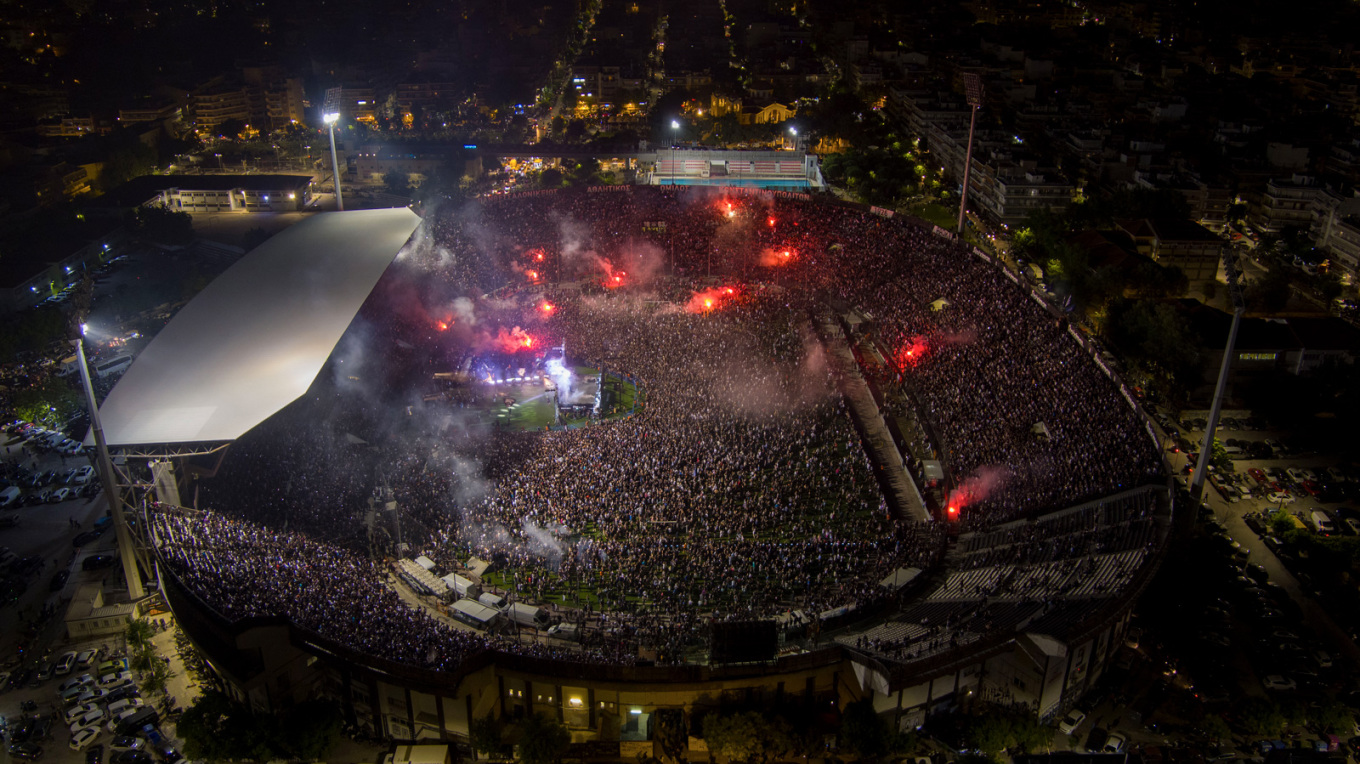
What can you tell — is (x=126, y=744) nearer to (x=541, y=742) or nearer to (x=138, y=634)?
(x=138, y=634)

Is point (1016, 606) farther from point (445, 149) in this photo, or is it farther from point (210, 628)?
point (445, 149)

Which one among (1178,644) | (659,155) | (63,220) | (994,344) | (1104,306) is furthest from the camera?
(659,155)

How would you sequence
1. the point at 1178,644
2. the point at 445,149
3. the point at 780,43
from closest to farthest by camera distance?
the point at 1178,644 → the point at 445,149 → the point at 780,43

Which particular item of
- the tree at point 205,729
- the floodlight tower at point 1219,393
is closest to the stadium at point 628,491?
the tree at point 205,729

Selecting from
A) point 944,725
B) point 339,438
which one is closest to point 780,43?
point 339,438

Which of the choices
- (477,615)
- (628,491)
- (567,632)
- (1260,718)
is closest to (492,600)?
(477,615)
